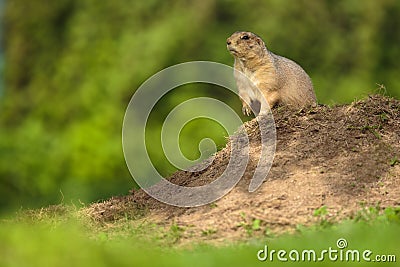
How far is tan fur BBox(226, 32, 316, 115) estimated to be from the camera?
8352 millimetres

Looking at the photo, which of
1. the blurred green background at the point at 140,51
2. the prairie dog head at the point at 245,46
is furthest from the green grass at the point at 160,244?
the blurred green background at the point at 140,51

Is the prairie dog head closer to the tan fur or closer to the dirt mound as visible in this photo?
the tan fur

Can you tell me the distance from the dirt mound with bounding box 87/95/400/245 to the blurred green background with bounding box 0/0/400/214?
26.5ft

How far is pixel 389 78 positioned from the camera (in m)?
17.1

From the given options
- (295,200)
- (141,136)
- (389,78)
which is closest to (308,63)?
(389,78)

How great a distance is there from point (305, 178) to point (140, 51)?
1025 centimetres

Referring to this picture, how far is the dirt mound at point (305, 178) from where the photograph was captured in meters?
6.24

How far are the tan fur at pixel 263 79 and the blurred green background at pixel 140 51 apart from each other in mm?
7095

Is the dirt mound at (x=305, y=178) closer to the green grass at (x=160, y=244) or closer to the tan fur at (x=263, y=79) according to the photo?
the green grass at (x=160, y=244)

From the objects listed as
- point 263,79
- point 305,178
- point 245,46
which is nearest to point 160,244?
point 305,178

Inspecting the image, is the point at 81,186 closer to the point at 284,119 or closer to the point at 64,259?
the point at 284,119

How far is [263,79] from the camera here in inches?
330

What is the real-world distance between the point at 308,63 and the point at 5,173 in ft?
20.8

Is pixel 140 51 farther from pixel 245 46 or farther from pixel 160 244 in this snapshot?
pixel 160 244
